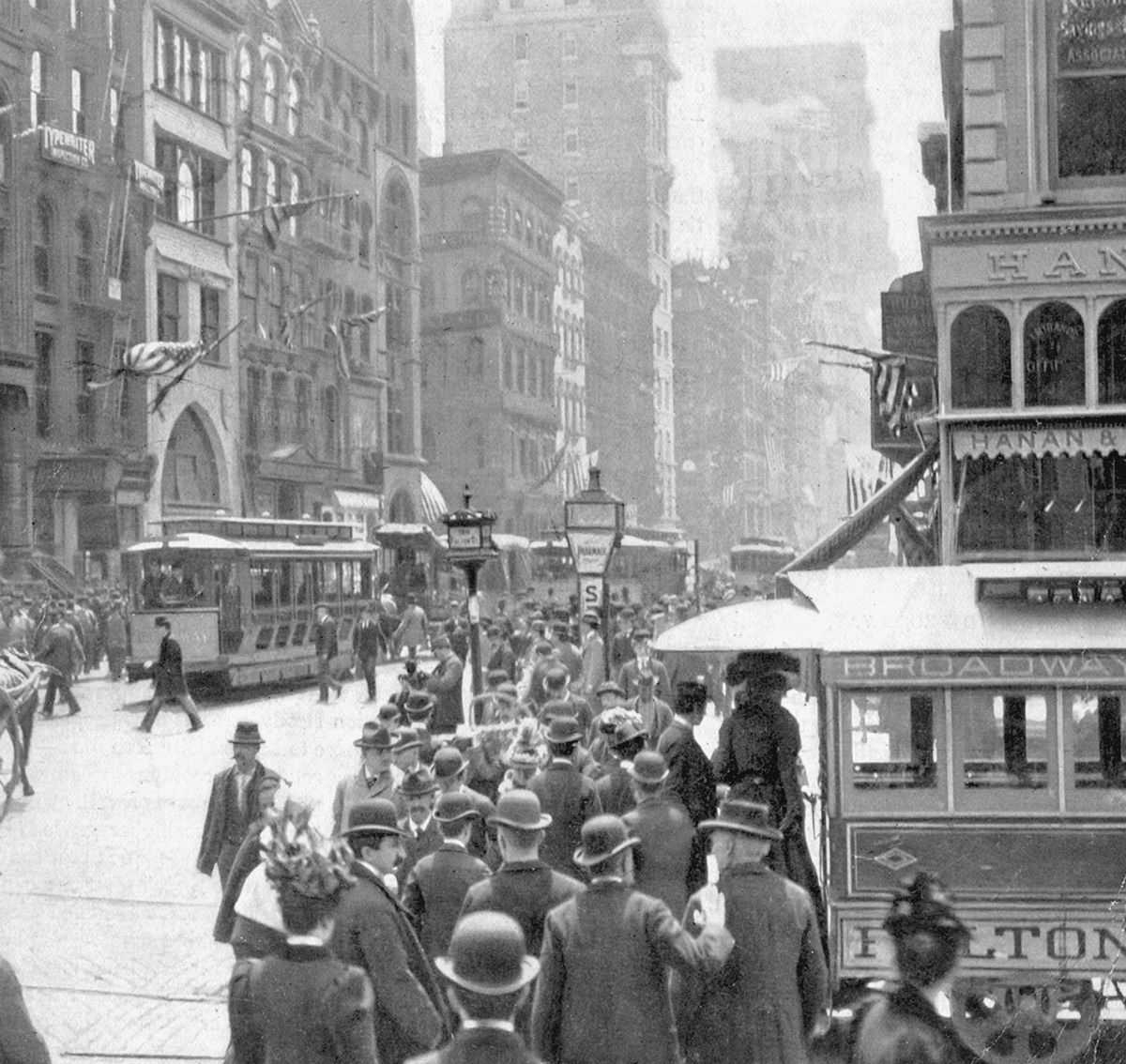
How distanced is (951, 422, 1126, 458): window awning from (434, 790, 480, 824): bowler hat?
12.6 meters

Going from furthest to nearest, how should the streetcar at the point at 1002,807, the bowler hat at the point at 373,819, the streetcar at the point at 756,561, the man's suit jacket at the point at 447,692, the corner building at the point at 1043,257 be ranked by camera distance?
the streetcar at the point at 756,561
the corner building at the point at 1043,257
the man's suit jacket at the point at 447,692
the streetcar at the point at 1002,807
the bowler hat at the point at 373,819

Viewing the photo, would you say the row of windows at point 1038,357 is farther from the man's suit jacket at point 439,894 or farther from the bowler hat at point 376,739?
the man's suit jacket at point 439,894

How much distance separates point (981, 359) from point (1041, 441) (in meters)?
1.20

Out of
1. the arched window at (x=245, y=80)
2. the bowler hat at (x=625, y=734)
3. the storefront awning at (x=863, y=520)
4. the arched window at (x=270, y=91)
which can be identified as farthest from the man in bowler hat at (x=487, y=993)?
the arched window at (x=270, y=91)

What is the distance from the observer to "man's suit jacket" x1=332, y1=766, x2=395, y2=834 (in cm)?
900

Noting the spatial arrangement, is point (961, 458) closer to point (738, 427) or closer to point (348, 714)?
point (348, 714)

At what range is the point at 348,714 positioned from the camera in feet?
89.8

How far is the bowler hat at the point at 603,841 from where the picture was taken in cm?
570

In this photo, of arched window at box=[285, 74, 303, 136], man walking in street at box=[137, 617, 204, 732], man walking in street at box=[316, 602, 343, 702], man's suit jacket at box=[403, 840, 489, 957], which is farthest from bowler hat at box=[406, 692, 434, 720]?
arched window at box=[285, 74, 303, 136]

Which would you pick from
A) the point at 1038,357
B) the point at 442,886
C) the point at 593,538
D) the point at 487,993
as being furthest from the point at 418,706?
the point at 1038,357

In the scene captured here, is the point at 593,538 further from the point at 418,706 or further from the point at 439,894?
the point at 439,894

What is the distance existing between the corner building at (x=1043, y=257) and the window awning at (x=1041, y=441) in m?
0.01

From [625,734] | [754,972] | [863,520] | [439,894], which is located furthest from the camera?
[863,520]

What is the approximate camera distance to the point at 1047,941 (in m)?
8.21
